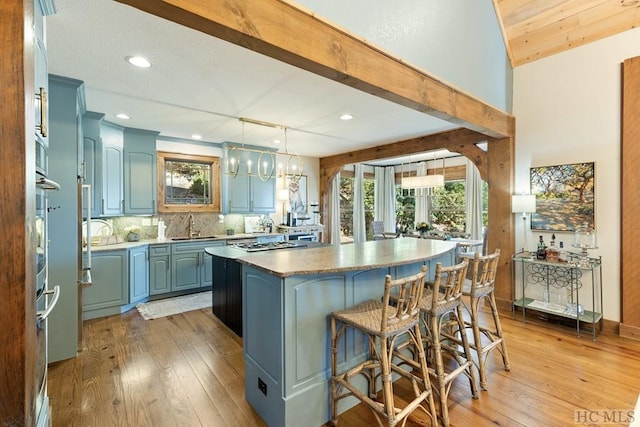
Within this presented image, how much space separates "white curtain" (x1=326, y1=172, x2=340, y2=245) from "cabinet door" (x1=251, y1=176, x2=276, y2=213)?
1938 mm

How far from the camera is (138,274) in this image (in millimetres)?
4039

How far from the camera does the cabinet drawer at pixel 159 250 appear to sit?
4.27 m

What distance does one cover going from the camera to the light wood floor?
197cm

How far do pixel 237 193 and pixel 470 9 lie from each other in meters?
4.20

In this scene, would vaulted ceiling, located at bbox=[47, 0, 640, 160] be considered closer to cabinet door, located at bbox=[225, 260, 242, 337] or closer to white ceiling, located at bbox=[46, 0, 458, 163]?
white ceiling, located at bbox=[46, 0, 458, 163]

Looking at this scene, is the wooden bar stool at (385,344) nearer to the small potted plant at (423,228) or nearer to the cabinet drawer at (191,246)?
the cabinet drawer at (191,246)

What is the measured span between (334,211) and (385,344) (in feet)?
19.4

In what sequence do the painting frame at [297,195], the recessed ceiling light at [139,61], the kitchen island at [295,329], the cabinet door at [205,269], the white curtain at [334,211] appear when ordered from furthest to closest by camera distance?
the white curtain at [334,211], the painting frame at [297,195], the cabinet door at [205,269], the recessed ceiling light at [139,61], the kitchen island at [295,329]

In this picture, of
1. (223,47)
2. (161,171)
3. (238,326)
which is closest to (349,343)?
(238,326)

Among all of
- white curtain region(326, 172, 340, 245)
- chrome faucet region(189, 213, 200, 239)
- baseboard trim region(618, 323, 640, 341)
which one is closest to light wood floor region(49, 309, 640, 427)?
baseboard trim region(618, 323, 640, 341)

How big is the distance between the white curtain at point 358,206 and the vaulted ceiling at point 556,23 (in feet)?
15.2

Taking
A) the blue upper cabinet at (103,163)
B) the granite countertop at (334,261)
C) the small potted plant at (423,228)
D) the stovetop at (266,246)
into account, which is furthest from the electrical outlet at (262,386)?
the small potted plant at (423,228)

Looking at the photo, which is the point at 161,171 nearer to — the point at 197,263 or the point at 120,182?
the point at 120,182

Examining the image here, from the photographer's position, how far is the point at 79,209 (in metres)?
2.79
